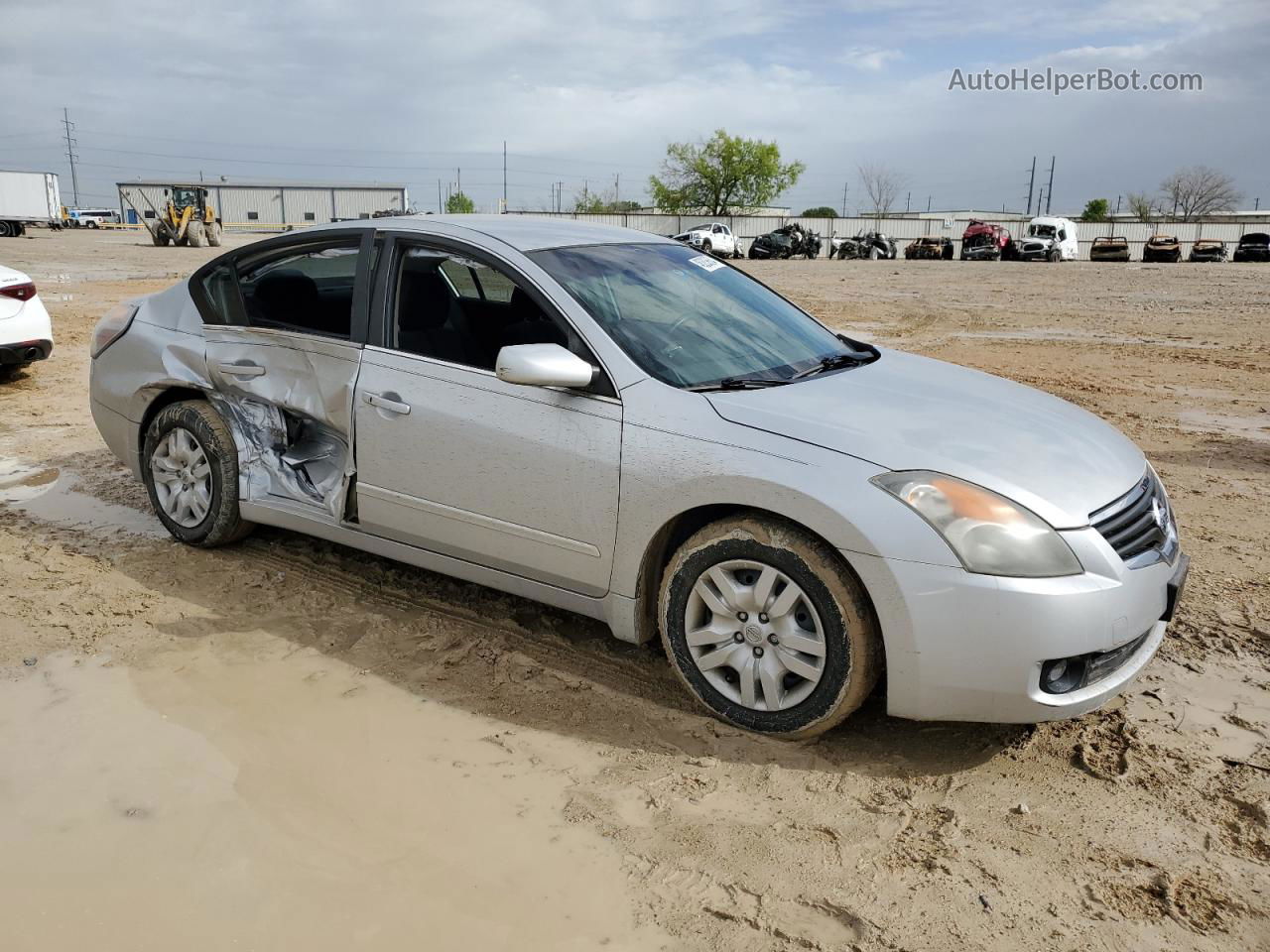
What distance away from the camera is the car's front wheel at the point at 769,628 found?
121 inches

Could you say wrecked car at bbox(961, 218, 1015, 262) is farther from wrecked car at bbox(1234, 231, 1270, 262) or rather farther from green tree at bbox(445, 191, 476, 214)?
green tree at bbox(445, 191, 476, 214)

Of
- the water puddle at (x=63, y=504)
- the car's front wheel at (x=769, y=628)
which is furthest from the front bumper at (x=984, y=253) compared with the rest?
the car's front wheel at (x=769, y=628)

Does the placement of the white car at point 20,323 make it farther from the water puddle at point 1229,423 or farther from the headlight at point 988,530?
the water puddle at point 1229,423

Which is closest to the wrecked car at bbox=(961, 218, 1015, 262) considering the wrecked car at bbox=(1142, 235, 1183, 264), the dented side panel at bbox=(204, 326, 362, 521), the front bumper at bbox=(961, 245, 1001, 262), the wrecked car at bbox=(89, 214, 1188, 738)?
the front bumper at bbox=(961, 245, 1001, 262)

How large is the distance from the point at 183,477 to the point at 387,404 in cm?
152

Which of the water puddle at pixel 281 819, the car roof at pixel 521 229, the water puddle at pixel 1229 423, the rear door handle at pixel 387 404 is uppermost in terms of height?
the car roof at pixel 521 229

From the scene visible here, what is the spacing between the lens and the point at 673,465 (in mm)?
3328

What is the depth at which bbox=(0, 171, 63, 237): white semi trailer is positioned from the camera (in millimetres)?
50875

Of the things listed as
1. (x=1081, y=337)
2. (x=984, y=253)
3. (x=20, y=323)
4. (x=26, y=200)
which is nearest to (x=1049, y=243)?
(x=984, y=253)

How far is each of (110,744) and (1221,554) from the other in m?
4.86

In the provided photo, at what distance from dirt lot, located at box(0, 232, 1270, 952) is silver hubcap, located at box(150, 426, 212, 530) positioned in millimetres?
210

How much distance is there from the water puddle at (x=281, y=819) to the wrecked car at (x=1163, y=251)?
45.0 meters

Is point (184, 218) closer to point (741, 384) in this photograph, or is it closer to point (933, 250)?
point (933, 250)

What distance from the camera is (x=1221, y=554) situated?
5.04 metres
